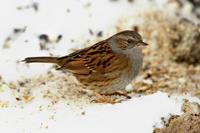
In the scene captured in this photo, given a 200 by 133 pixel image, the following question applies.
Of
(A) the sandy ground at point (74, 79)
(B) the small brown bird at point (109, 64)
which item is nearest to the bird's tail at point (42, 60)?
(B) the small brown bird at point (109, 64)

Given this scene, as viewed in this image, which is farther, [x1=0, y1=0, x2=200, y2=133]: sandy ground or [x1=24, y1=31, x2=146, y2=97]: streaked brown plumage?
[x1=24, y1=31, x2=146, y2=97]: streaked brown plumage

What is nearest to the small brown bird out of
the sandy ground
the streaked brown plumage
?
the streaked brown plumage

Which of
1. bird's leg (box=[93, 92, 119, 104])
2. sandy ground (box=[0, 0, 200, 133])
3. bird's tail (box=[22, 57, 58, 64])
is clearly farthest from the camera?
bird's tail (box=[22, 57, 58, 64])

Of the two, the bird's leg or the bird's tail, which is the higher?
the bird's tail

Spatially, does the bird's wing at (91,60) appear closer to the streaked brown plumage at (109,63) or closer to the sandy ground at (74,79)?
the streaked brown plumage at (109,63)

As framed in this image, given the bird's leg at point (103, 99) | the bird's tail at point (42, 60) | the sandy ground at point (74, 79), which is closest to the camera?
the sandy ground at point (74, 79)

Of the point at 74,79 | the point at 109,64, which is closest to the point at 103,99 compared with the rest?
the point at 109,64

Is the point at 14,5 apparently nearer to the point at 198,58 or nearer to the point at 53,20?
the point at 53,20

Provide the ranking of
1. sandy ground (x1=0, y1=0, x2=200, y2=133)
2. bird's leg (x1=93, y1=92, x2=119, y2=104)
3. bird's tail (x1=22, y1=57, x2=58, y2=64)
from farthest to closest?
1. bird's tail (x1=22, y1=57, x2=58, y2=64)
2. bird's leg (x1=93, y1=92, x2=119, y2=104)
3. sandy ground (x1=0, y1=0, x2=200, y2=133)

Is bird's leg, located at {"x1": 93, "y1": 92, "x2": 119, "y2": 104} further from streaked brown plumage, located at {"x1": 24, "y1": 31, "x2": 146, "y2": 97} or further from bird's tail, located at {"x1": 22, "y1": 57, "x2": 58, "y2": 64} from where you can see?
bird's tail, located at {"x1": 22, "y1": 57, "x2": 58, "y2": 64}
